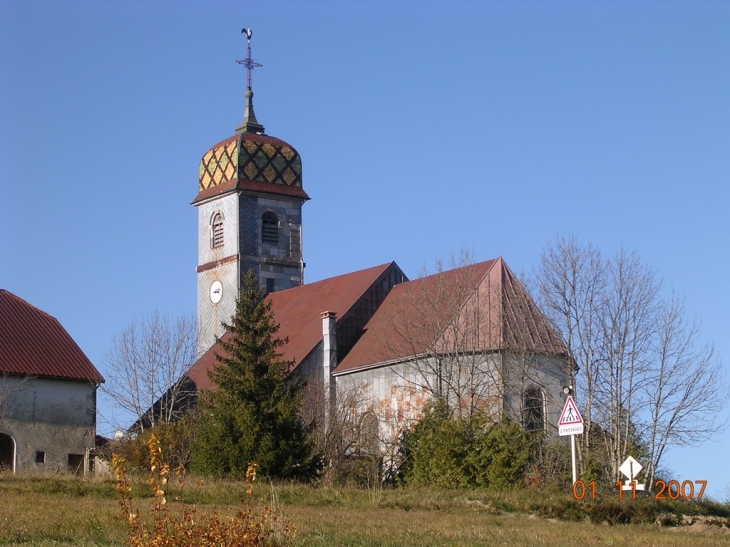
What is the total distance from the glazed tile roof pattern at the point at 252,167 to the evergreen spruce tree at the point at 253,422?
1895 centimetres

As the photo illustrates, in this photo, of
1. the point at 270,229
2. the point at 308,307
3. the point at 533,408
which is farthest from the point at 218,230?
the point at 533,408

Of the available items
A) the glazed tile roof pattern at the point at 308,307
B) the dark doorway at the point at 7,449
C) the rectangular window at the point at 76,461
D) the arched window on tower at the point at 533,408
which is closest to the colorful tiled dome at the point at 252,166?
the glazed tile roof pattern at the point at 308,307

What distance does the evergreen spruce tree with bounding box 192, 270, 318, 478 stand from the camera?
2719 cm

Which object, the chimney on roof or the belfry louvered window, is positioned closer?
the chimney on roof

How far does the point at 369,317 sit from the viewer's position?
40.2 meters

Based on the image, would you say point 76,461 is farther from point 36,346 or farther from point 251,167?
point 251,167

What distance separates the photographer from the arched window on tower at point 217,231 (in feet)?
160

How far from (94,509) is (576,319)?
1904cm

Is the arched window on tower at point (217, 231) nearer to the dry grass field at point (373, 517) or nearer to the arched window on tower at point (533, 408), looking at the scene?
the arched window on tower at point (533, 408)

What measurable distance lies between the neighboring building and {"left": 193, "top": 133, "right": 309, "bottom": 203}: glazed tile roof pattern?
11.4m

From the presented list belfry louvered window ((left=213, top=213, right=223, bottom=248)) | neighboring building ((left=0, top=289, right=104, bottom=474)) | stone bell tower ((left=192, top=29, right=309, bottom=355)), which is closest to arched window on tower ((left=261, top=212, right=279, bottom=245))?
stone bell tower ((left=192, top=29, right=309, bottom=355))

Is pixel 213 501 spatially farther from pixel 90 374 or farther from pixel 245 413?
pixel 90 374

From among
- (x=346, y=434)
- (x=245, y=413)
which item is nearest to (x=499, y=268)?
(x=346, y=434)

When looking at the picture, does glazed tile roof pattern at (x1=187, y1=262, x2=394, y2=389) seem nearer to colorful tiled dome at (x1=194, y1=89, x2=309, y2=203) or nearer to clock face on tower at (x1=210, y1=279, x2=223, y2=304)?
clock face on tower at (x1=210, y1=279, x2=223, y2=304)
